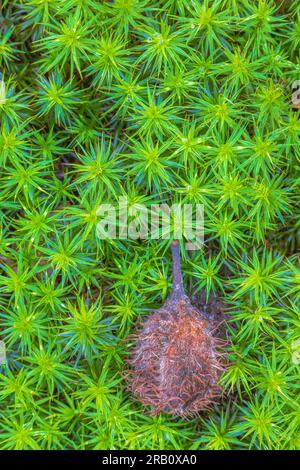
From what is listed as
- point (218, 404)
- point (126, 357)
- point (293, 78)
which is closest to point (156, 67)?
point (293, 78)

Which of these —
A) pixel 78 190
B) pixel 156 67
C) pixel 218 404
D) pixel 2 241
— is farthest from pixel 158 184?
pixel 218 404

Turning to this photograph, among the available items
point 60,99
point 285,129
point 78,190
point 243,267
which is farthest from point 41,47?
point 243,267

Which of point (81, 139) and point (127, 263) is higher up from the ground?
point (81, 139)

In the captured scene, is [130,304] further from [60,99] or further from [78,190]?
[60,99]

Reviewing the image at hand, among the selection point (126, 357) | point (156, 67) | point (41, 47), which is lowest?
point (126, 357)

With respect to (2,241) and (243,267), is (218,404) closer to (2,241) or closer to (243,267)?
(243,267)

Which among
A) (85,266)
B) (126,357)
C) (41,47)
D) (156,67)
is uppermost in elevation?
(41,47)

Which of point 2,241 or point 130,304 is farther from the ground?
point 2,241

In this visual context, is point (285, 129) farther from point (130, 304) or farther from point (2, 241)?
point (2, 241)
